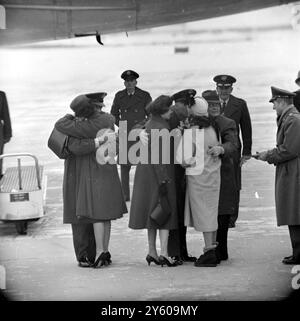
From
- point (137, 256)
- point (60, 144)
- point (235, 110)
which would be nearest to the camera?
point (60, 144)

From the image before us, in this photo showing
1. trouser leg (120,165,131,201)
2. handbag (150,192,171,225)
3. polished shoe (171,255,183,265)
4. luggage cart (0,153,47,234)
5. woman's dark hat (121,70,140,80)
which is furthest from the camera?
trouser leg (120,165,131,201)

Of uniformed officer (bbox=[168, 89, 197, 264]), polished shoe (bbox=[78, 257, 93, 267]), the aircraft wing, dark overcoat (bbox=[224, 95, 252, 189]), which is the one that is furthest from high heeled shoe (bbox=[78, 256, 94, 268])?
the aircraft wing

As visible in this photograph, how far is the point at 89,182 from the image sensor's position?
742 centimetres

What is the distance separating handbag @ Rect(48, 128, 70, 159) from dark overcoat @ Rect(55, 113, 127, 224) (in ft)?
0.12

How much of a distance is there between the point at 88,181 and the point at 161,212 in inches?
22.9

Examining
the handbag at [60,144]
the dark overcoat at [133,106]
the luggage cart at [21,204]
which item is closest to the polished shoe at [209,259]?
the handbag at [60,144]

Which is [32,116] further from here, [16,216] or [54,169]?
[16,216]

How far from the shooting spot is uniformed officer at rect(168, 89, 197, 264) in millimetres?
7391

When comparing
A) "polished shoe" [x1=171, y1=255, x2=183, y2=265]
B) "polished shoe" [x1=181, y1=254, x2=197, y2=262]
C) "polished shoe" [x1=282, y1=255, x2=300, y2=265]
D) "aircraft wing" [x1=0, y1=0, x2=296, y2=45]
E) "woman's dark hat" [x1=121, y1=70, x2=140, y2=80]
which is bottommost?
"polished shoe" [x1=181, y1=254, x2=197, y2=262]

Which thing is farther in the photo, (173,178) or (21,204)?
(21,204)

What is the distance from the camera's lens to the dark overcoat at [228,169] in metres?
7.39

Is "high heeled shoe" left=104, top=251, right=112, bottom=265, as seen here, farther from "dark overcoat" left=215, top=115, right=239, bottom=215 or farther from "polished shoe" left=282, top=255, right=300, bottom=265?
"polished shoe" left=282, top=255, right=300, bottom=265

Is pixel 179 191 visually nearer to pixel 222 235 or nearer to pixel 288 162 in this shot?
pixel 222 235

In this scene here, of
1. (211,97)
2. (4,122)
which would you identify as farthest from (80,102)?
(4,122)
